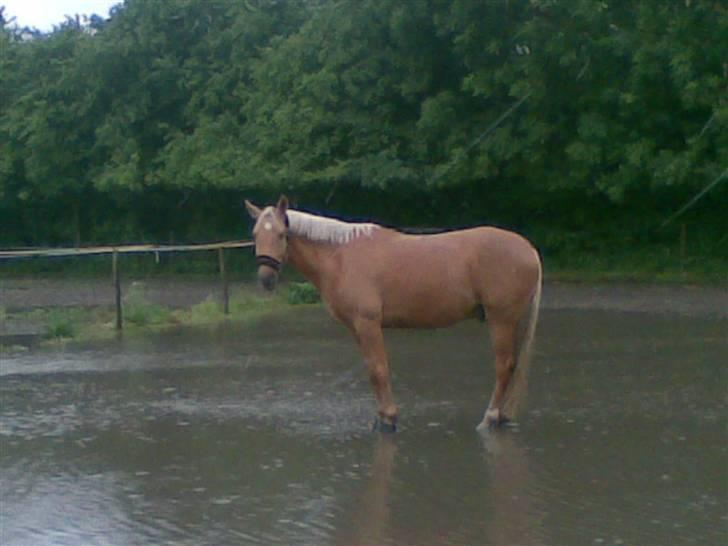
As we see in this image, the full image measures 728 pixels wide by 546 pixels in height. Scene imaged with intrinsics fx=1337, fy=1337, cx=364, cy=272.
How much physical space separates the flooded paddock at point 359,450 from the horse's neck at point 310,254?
1.34m

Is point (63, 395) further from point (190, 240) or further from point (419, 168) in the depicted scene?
point (190, 240)

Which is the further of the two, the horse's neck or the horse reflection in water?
the horse's neck

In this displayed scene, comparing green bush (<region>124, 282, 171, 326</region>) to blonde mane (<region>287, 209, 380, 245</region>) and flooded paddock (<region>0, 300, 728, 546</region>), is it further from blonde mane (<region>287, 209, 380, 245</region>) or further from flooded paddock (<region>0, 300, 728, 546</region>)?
blonde mane (<region>287, 209, 380, 245</region>)

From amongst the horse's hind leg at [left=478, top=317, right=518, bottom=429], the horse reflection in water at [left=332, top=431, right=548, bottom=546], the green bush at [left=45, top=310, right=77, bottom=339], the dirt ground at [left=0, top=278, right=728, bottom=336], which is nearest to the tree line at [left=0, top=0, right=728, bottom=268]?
the dirt ground at [left=0, top=278, right=728, bottom=336]

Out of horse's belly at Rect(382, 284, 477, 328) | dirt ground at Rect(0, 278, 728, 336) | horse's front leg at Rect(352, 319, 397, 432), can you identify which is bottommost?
dirt ground at Rect(0, 278, 728, 336)

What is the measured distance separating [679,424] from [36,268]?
3169 centimetres

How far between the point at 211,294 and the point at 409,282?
17.6m

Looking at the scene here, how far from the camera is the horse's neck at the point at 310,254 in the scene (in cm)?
1131

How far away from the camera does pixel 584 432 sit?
10.6 metres

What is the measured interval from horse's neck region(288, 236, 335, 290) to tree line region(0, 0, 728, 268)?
59.8 ft

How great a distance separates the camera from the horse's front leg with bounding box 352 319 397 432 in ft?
35.9

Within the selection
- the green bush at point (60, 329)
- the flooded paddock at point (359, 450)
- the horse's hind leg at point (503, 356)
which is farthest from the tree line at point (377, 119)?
the horse's hind leg at point (503, 356)

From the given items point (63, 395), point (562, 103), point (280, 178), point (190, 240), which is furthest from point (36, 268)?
point (63, 395)

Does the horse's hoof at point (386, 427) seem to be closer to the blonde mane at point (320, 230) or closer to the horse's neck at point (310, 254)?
the horse's neck at point (310, 254)
